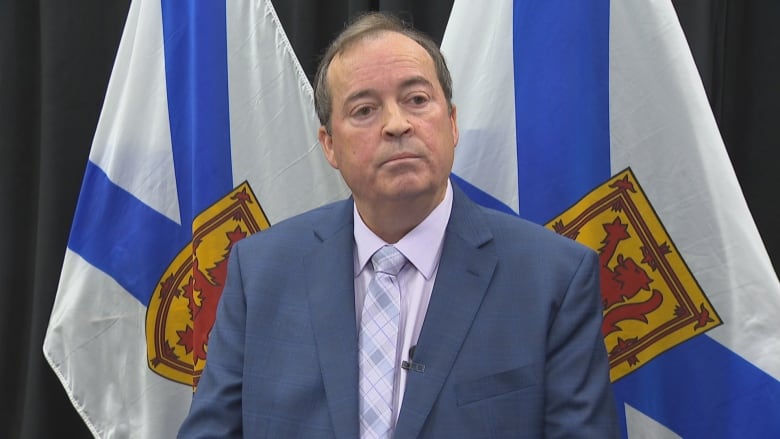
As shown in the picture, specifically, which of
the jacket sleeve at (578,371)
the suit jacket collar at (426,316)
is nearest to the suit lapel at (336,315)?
the suit jacket collar at (426,316)

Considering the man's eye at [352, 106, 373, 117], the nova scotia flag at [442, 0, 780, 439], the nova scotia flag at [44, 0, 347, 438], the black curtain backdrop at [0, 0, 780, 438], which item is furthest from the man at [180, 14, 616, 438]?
the black curtain backdrop at [0, 0, 780, 438]

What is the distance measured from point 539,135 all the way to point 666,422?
2.11 ft

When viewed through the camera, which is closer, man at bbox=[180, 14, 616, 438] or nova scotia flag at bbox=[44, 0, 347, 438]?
man at bbox=[180, 14, 616, 438]

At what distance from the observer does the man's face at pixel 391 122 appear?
1.37m

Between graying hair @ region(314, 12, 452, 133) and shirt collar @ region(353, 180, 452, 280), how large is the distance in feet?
0.66

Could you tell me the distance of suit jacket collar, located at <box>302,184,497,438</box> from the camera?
1.31 metres

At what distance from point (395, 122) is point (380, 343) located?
380mm

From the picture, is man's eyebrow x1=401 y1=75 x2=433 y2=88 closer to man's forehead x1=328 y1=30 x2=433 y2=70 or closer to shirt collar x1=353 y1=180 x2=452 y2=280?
man's forehead x1=328 y1=30 x2=433 y2=70

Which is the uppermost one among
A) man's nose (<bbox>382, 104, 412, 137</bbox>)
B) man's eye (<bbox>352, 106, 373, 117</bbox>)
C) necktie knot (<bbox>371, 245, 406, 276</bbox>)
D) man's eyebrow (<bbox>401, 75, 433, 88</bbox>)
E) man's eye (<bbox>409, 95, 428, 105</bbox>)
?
man's eyebrow (<bbox>401, 75, 433, 88</bbox>)

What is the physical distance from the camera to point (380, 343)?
1378mm

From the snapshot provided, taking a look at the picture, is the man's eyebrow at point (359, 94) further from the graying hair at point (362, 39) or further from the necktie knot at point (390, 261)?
the necktie knot at point (390, 261)

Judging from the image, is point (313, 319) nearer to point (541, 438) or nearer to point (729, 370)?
point (541, 438)

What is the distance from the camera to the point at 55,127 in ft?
7.15

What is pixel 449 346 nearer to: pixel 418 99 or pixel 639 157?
pixel 418 99
